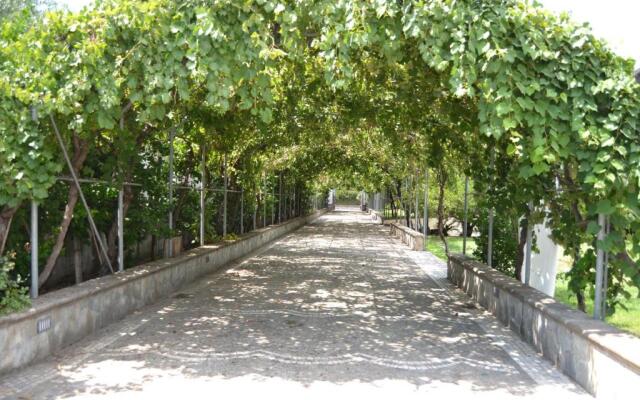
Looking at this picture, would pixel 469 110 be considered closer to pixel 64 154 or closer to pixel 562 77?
pixel 562 77

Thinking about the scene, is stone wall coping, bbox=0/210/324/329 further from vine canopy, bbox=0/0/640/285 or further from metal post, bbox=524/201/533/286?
metal post, bbox=524/201/533/286

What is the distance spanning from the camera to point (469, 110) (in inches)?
306

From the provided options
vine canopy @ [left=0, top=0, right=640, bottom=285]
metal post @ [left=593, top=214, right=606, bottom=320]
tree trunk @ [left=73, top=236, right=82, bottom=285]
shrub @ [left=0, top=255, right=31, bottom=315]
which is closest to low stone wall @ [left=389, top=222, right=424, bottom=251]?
tree trunk @ [left=73, top=236, right=82, bottom=285]

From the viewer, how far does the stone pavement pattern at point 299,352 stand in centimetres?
473

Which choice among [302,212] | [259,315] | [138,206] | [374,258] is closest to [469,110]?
[259,315]

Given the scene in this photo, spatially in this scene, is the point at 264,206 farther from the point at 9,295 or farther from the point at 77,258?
the point at 9,295

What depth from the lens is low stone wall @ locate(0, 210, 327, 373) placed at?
16.5 ft

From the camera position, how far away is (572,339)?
5094mm

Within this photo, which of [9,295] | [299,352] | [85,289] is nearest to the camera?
[9,295]

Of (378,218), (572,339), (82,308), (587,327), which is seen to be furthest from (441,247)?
(378,218)

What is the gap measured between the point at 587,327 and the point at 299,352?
8.65ft

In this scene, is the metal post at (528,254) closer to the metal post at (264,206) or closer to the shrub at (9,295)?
the shrub at (9,295)

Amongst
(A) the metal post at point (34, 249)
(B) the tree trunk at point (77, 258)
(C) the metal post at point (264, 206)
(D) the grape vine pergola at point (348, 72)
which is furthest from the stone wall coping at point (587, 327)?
(C) the metal post at point (264, 206)

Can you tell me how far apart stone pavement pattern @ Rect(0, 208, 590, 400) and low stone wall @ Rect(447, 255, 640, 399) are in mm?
159
